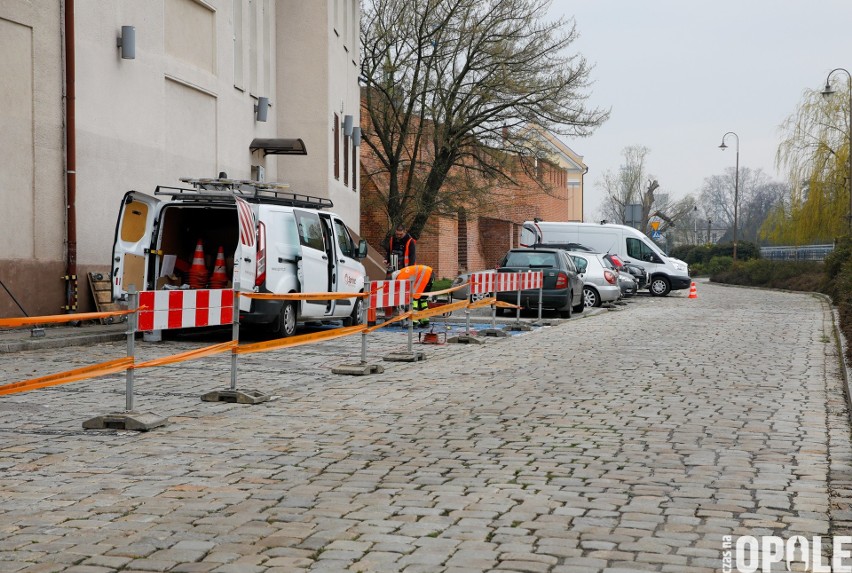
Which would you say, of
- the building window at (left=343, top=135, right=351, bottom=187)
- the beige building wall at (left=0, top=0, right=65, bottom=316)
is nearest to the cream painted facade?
the beige building wall at (left=0, top=0, right=65, bottom=316)

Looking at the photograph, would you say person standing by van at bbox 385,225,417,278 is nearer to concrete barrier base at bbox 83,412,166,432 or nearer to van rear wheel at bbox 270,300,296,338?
van rear wheel at bbox 270,300,296,338

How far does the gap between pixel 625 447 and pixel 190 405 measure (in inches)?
168

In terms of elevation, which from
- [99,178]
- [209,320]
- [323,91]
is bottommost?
[209,320]

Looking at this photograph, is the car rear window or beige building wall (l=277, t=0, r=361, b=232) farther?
beige building wall (l=277, t=0, r=361, b=232)

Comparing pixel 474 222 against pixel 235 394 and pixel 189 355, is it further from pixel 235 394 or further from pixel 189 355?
pixel 189 355

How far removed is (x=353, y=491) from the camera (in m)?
6.60

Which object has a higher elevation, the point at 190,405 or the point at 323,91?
the point at 323,91

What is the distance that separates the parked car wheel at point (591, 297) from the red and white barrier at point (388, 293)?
1527 cm

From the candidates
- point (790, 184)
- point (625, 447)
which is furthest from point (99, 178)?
point (790, 184)

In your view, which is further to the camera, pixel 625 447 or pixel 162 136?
pixel 162 136

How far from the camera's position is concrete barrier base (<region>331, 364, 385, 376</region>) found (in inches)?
507

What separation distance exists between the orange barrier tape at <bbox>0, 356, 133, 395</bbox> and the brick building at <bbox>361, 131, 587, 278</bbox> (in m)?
29.5

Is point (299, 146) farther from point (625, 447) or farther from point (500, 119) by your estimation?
point (625, 447)

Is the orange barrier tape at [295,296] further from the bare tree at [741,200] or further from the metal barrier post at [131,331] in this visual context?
the bare tree at [741,200]
